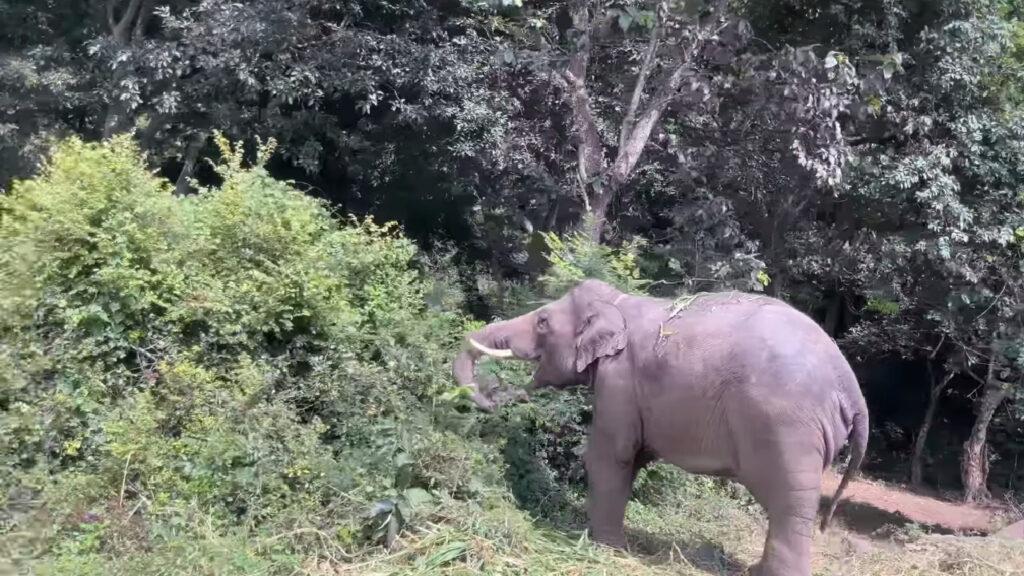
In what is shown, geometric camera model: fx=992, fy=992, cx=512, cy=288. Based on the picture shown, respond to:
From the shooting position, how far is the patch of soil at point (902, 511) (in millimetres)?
12781

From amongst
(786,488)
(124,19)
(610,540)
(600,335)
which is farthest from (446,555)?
(124,19)

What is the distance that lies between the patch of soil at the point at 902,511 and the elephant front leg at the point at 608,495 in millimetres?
6317

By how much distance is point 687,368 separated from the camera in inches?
280

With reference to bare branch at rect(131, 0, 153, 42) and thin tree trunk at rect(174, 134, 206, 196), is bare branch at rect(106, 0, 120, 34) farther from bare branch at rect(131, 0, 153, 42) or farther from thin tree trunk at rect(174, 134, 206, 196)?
thin tree trunk at rect(174, 134, 206, 196)

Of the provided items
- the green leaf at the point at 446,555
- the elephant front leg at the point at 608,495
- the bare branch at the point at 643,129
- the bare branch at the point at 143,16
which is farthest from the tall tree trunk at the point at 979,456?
the bare branch at the point at 143,16

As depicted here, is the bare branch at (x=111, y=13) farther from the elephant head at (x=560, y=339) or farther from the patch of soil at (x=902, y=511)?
the patch of soil at (x=902, y=511)

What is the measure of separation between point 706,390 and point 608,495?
45.4 inches

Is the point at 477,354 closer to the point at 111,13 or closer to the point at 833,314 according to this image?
the point at 111,13

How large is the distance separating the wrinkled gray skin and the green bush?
96 cm

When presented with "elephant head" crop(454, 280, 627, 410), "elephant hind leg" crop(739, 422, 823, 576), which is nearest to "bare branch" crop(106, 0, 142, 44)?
"elephant head" crop(454, 280, 627, 410)

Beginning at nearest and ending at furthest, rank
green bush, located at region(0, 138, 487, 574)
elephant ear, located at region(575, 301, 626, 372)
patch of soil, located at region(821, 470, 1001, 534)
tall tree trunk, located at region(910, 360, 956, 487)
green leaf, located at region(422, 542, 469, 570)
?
green leaf, located at region(422, 542, 469, 570), green bush, located at region(0, 138, 487, 574), elephant ear, located at region(575, 301, 626, 372), patch of soil, located at region(821, 470, 1001, 534), tall tree trunk, located at region(910, 360, 956, 487)

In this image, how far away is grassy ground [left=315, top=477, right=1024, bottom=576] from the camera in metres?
6.54

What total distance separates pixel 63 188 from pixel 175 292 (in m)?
1.22

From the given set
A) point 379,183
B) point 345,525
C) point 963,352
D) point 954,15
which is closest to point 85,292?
point 345,525
